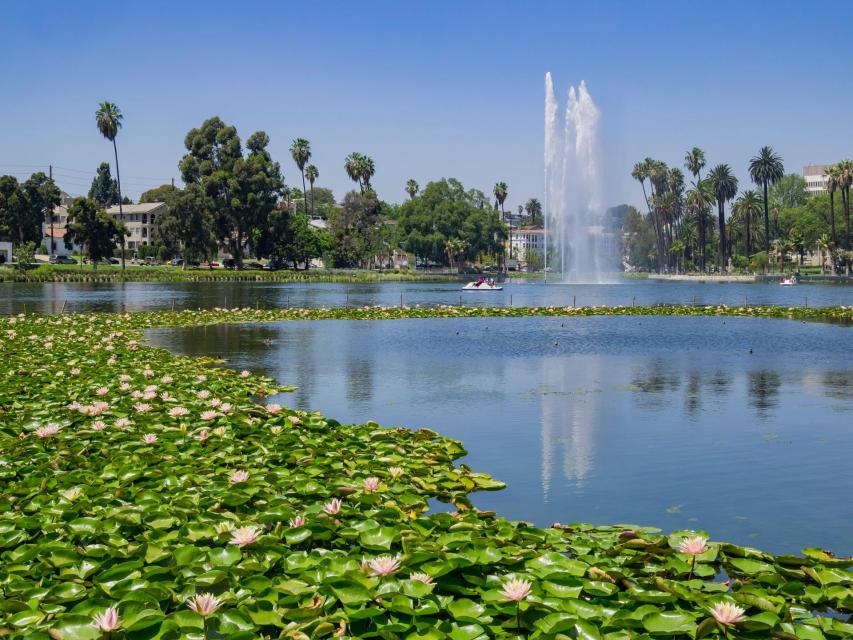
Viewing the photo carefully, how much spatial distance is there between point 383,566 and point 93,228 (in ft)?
370

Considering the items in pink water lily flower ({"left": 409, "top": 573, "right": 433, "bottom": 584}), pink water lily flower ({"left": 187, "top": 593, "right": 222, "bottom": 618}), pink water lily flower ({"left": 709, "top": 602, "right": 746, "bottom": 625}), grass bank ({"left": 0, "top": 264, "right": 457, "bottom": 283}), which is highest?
grass bank ({"left": 0, "top": 264, "right": 457, "bottom": 283})

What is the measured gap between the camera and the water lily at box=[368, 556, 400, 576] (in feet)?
19.7

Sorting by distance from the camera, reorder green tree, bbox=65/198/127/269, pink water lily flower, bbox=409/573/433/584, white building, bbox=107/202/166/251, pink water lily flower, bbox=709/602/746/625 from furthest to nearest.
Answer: white building, bbox=107/202/166/251 → green tree, bbox=65/198/127/269 → pink water lily flower, bbox=409/573/433/584 → pink water lily flower, bbox=709/602/746/625

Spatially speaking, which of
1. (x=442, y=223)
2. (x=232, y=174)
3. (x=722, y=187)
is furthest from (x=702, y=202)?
(x=232, y=174)

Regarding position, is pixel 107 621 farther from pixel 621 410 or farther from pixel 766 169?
pixel 766 169

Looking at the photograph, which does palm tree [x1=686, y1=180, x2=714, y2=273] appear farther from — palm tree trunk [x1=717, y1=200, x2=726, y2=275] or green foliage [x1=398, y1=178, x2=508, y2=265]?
green foliage [x1=398, y1=178, x2=508, y2=265]

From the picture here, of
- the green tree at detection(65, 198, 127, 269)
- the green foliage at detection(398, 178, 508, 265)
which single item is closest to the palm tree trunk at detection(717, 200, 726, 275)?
the green foliage at detection(398, 178, 508, 265)

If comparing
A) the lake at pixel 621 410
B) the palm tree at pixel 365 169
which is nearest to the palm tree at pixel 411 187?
the palm tree at pixel 365 169

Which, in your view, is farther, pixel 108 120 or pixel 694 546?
pixel 108 120

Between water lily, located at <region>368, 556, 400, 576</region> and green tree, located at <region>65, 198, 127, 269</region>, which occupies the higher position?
green tree, located at <region>65, 198, 127, 269</region>

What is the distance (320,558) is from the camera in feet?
21.3

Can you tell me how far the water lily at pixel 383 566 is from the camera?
6.01 metres

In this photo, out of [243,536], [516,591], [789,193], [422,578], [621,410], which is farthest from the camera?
[789,193]

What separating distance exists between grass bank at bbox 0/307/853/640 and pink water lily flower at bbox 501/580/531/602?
0.01 metres
